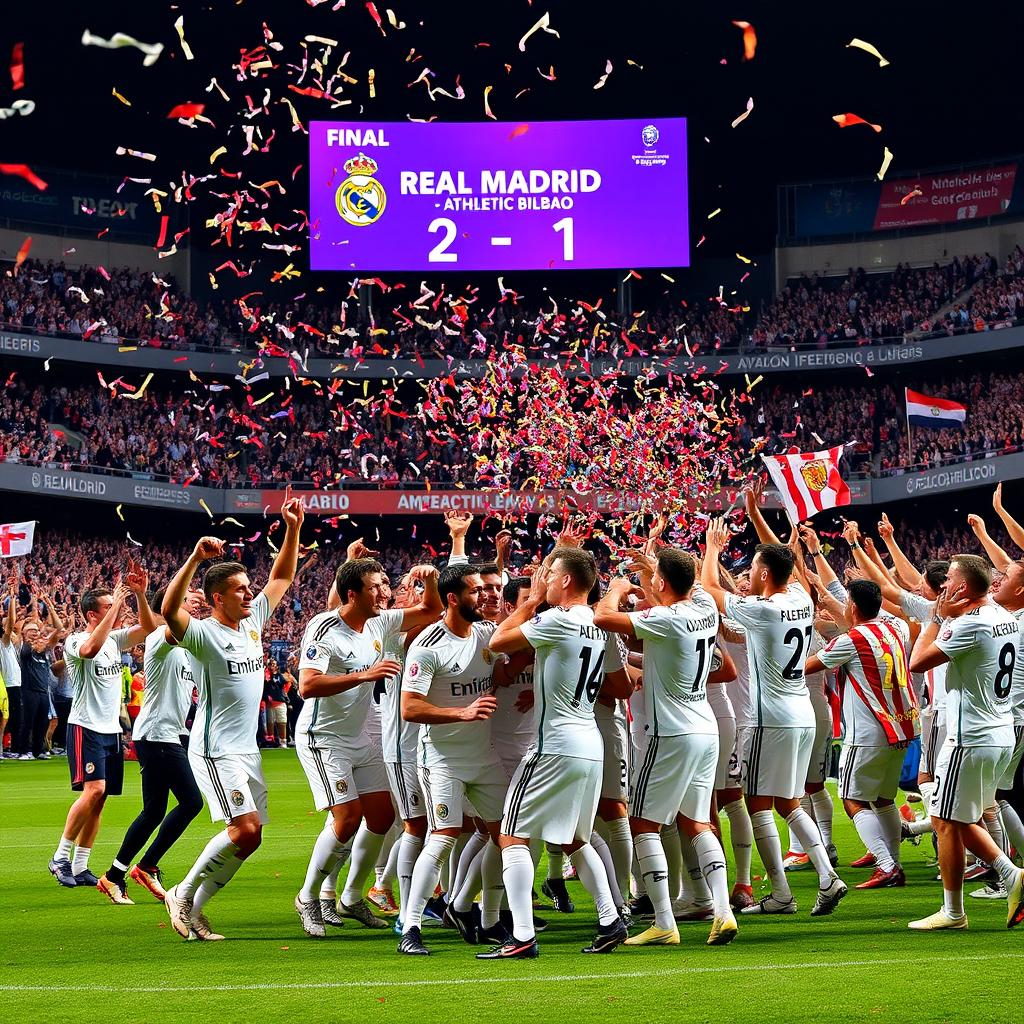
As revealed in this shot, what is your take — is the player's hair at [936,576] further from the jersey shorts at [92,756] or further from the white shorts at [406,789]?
the jersey shorts at [92,756]

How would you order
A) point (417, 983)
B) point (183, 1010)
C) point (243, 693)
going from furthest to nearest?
point (243, 693) < point (417, 983) < point (183, 1010)

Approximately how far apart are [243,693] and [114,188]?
4544cm

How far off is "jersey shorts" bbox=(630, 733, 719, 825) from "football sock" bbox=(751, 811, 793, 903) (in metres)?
1.13

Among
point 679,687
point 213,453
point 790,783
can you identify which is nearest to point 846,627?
point 790,783

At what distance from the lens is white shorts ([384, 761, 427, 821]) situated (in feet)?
32.7

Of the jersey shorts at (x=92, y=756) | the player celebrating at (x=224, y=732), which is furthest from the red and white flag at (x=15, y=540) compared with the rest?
the player celebrating at (x=224, y=732)

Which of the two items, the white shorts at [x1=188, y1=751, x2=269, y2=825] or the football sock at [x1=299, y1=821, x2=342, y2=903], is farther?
the football sock at [x1=299, y1=821, x2=342, y2=903]

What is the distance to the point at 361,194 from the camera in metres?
48.5

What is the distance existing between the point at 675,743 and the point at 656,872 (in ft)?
2.41

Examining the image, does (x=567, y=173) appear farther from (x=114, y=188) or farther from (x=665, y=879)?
(x=665, y=879)

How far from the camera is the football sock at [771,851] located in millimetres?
10266

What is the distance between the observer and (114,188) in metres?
52.2

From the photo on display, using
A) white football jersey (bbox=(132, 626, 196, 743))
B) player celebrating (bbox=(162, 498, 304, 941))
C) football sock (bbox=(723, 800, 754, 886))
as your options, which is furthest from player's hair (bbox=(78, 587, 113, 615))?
football sock (bbox=(723, 800, 754, 886))

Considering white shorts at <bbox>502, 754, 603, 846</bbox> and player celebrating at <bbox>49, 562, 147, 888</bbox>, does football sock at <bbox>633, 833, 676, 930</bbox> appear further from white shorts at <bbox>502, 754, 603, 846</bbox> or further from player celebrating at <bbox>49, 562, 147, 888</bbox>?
player celebrating at <bbox>49, 562, 147, 888</bbox>
